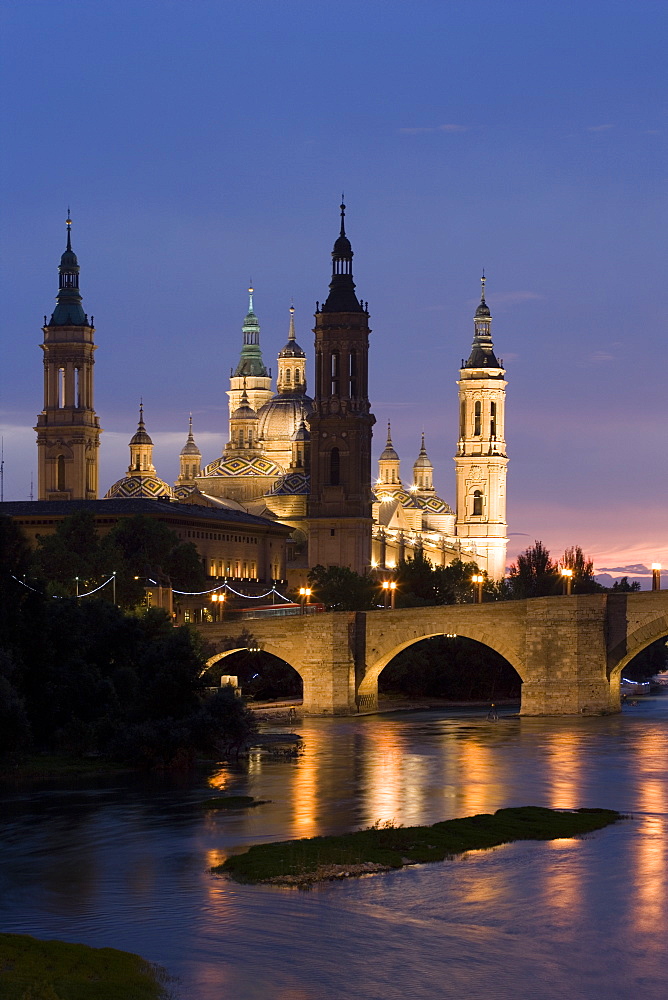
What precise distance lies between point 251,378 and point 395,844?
472ft

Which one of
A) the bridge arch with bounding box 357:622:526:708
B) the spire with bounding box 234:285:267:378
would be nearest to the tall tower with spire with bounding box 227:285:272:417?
the spire with bounding box 234:285:267:378

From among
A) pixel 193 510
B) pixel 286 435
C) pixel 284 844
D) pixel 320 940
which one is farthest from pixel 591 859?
pixel 286 435

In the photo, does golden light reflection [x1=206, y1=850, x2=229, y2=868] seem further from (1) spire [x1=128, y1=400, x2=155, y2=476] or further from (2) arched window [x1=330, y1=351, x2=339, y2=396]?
(1) spire [x1=128, y1=400, x2=155, y2=476]

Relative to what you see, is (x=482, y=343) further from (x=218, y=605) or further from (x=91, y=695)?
(x=91, y=695)

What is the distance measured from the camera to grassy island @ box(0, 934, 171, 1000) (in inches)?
1017

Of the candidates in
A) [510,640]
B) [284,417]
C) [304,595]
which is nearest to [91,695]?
[510,640]

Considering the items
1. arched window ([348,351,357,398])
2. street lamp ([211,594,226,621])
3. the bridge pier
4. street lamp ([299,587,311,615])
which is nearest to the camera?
the bridge pier

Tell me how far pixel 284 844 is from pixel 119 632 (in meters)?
24.1

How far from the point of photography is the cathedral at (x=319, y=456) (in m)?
132

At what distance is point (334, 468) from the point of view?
133250mm

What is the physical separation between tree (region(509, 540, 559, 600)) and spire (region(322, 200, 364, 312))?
24.7 m

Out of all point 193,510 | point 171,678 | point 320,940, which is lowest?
point 320,940

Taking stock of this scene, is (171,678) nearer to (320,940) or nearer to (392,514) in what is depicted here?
(320,940)

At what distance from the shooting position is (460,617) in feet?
240
